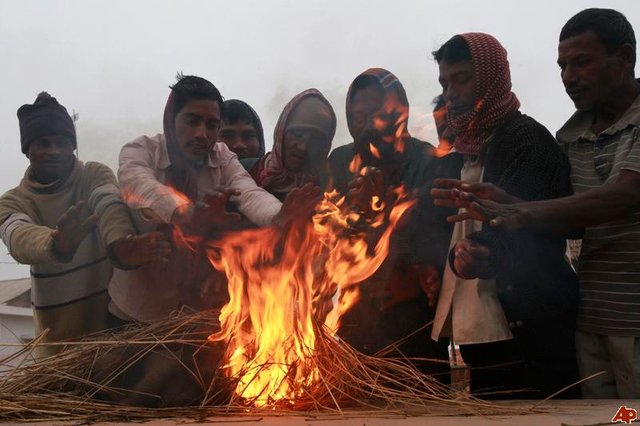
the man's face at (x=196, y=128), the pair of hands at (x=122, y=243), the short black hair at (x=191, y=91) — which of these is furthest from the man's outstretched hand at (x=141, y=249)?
the short black hair at (x=191, y=91)

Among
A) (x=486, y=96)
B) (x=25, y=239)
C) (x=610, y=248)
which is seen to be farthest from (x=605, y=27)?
(x=25, y=239)

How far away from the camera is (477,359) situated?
3.31 m

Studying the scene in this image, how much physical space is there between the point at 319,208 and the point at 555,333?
4.44 feet

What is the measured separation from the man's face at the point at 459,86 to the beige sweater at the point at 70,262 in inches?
78.6

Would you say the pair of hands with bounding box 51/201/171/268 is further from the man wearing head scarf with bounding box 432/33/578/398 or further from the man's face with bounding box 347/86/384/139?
the man wearing head scarf with bounding box 432/33/578/398

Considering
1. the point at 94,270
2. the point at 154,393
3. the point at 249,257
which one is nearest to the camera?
the point at 154,393

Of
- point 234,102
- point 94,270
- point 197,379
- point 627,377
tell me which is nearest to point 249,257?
point 197,379

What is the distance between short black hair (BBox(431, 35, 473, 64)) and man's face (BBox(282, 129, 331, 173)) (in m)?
1.09

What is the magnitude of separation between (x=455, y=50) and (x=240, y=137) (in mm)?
2387

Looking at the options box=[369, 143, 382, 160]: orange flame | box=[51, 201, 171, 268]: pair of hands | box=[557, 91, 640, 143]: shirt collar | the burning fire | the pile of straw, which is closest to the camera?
the pile of straw

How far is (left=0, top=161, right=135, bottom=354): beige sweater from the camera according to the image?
4031mm

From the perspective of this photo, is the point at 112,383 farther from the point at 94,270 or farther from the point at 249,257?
the point at 94,270

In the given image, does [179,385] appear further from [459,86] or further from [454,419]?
[459,86]
